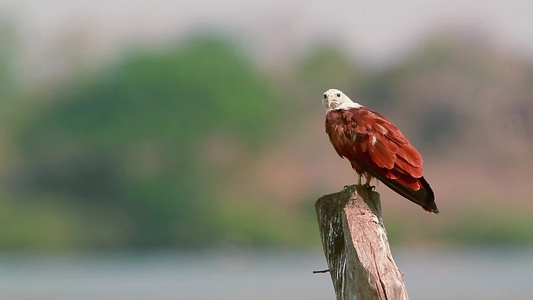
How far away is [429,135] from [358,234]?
49.4m

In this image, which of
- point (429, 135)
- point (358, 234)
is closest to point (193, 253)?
point (429, 135)

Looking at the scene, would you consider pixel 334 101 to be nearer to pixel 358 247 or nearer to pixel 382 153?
pixel 382 153

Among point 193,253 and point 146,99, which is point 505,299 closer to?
point 193,253

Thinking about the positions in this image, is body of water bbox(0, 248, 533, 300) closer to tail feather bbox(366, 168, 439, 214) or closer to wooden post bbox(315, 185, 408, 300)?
tail feather bbox(366, 168, 439, 214)

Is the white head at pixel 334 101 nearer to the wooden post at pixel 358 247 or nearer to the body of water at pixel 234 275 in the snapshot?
the wooden post at pixel 358 247

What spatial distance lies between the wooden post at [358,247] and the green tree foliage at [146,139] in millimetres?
42495

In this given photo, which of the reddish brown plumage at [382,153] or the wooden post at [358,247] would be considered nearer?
the wooden post at [358,247]

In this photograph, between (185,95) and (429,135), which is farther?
(185,95)

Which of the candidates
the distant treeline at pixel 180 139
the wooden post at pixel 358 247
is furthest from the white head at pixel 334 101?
the distant treeline at pixel 180 139

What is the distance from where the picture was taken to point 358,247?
21.6ft

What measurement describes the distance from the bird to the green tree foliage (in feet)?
136

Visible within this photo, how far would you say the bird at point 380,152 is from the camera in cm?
758

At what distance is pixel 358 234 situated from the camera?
665cm

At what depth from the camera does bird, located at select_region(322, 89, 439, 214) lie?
299 inches
